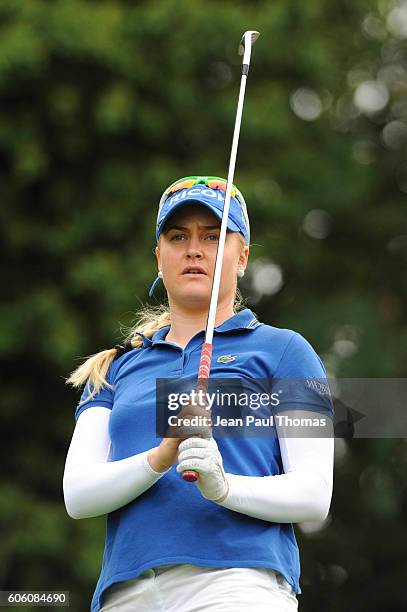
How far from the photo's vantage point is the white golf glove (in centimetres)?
278

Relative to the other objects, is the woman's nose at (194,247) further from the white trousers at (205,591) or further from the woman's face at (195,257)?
the white trousers at (205,591)

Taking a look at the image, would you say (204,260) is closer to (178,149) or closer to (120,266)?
(120,266)

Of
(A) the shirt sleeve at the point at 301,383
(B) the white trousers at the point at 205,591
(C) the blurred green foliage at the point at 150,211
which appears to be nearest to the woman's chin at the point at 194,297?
(A) the shirt sleeve at the point at 301,383

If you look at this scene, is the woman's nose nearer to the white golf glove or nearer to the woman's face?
the woman's face

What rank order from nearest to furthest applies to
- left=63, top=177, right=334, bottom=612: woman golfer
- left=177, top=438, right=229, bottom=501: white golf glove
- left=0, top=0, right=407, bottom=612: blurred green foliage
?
left=177, top=438, right=229, bottom=501: white golf glove
left=63, top=177, right=334, bottom=612: woman golfer
left=0, top=0, right=407, bottom=612: blurred green foliage

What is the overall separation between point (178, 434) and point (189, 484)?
184 millimetres

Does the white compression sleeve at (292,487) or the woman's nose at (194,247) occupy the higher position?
the woman's nose at (194,247)

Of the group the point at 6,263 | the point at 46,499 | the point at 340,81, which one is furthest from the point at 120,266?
the point at 340,81

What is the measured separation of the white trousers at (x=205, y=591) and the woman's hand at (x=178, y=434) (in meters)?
0.23

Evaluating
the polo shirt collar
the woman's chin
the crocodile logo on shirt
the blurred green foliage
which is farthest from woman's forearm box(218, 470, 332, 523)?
the blurred green foliage

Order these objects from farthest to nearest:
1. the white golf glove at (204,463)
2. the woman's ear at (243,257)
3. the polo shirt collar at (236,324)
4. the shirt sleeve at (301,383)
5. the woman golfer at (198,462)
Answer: the woman's ear at (243,257), the polo shirt collar at (236,324), the shirt sleeve at (301,383), the woman golfer at (198,462), the white golf glove at (204,463)

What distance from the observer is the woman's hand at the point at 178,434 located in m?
2.83

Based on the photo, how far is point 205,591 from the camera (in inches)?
114

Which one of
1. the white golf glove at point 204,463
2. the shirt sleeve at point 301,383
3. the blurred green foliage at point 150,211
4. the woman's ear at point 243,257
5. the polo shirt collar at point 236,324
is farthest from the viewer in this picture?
the blurred green foliage at point 150,211
